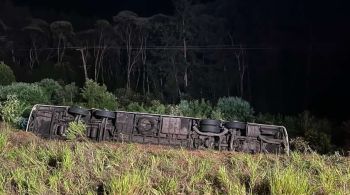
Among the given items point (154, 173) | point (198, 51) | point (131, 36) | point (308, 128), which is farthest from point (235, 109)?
point (154, 173)

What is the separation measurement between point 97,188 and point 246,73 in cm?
1594

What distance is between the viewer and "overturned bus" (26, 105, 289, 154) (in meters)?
13.1

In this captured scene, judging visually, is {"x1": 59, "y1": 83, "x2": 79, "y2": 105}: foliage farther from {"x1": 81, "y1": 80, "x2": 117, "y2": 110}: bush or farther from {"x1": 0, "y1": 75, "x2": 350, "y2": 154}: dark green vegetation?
{"x1": 81, "y1": 80, "x2": 117, "y2": 110}: bush

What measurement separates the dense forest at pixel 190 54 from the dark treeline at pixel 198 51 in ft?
0.13

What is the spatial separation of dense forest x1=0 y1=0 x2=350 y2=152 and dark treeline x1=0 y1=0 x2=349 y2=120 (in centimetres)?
4

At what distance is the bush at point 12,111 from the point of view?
1688 centimetres

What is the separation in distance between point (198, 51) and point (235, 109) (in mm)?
3674

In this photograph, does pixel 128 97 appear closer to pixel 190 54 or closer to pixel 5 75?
pixel 190 54

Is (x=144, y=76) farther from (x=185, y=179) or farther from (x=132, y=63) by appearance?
(x=185, y=179)

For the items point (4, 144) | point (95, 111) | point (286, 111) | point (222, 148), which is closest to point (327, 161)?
point (4, 144)

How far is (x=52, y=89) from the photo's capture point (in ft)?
69.2

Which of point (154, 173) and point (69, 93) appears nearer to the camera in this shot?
point (154, 173)

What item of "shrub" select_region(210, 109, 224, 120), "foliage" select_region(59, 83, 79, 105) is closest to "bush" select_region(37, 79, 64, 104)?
"foliage" select_region(59, 83, 79, 105)

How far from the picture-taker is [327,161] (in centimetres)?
749
